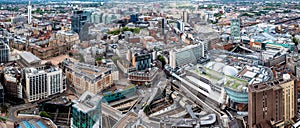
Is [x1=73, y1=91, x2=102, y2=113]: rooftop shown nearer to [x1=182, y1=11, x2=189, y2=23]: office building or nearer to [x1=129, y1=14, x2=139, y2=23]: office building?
[x1=182, y1=11, x2=189, y2=23]: office building

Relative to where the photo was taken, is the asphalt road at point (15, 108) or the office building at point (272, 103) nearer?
the office building at point (272, 103)

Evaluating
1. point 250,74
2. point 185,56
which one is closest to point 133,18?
point 185,56

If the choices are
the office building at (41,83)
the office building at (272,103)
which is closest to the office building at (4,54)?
the office building at (41,83)

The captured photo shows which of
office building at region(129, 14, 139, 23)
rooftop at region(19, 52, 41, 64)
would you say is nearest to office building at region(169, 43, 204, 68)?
rooftop at region(19, 52, 41, 64)

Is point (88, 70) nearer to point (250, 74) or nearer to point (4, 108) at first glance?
point (4, 108)

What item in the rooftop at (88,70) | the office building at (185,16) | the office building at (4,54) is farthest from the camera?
the office building at (185,16)

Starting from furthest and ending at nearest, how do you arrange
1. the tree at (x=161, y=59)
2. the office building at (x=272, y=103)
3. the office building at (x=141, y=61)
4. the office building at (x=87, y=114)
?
the tree at (x=161, y=59)
the office building at (x=141, y=61)
the office building at (x=272, y=103)
the office building at (x=87, y=114)

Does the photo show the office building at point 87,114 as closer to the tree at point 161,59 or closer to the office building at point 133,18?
the tree at point 161,59
